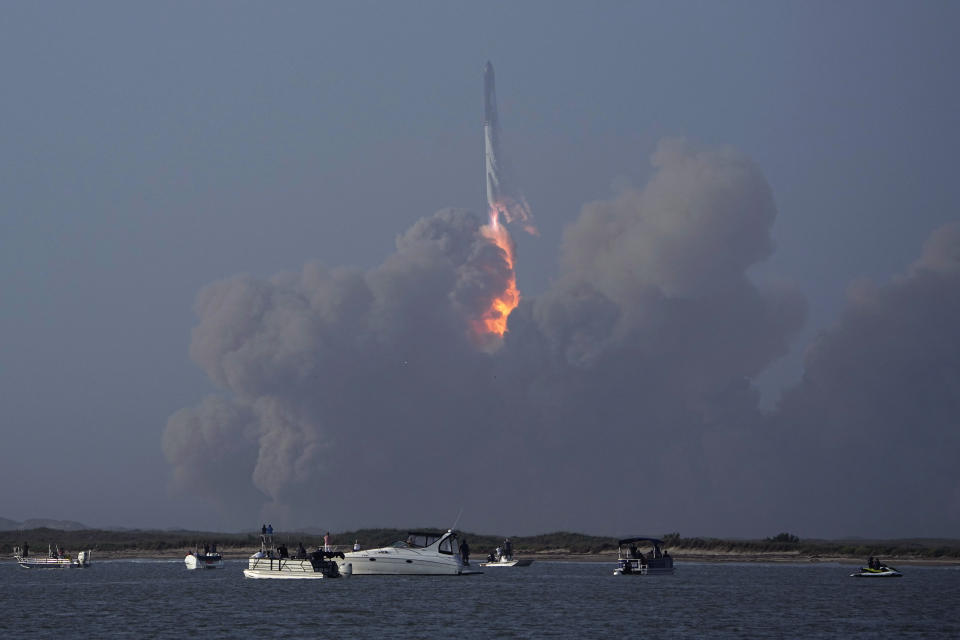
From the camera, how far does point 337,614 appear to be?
7669 centimetres

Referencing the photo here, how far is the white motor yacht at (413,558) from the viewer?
359 feet

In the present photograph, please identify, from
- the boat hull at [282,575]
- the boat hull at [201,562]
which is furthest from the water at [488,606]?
the boat hull at [201,562]

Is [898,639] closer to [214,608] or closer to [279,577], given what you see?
[214,608]

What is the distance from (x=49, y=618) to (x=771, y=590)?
2018 inches

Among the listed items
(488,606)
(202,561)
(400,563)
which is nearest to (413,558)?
(400,563)

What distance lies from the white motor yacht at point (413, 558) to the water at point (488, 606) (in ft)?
3.90

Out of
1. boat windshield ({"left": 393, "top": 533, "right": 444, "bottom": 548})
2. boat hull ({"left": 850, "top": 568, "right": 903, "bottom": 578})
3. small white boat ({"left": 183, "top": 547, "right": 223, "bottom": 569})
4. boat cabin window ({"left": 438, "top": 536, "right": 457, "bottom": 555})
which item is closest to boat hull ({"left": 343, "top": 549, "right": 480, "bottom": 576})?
boat cabin window ({"left": 438, "top": 536, "right": 457, "bottom": 555})

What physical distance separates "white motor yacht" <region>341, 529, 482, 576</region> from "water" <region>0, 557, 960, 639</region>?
3.90ft

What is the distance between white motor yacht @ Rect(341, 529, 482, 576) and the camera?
109312 mm

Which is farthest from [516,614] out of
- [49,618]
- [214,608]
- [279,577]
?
[279,577]

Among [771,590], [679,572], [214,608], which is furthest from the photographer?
[679,572]

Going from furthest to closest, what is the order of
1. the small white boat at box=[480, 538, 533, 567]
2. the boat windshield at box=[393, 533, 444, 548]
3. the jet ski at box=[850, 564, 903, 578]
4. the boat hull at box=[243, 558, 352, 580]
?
the small white boat at box=[480, 538, 533, 567] → the jet ski at box=[850, 564, 903, 578] → the boat windshield at box=[393, 533, 444, 548] → the boat hull at box=[243, 558, 352, 580]

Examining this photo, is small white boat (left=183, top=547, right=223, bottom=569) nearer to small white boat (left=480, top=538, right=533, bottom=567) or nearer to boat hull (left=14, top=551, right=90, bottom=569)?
boat hull (left=14, top=551, right=90, bottom=569)

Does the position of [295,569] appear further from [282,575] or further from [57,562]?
[57,562]
